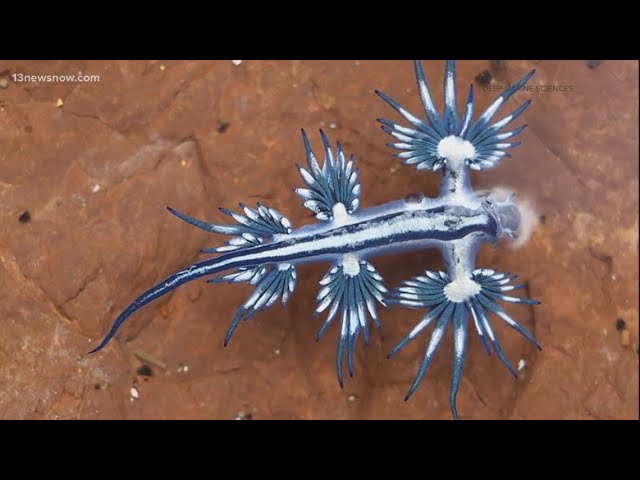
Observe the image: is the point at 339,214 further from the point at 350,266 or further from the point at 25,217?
the point at 25,217

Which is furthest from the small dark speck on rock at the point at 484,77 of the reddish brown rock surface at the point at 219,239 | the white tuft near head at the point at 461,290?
the white tuft near head at the point at 461,290

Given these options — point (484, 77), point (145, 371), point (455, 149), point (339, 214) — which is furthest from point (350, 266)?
point (484, 77)

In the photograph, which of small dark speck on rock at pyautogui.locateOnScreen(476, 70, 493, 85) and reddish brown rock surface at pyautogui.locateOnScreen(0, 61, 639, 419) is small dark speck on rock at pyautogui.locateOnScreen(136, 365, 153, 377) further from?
small dark speck on rock at pyautogui.locateOnScreen(476, 70, 493, 85)

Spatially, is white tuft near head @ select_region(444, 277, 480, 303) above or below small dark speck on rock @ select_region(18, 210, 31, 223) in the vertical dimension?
below

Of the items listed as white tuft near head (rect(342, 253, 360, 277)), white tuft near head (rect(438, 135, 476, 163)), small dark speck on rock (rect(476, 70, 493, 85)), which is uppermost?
small dark speck on rock (rect(476, 70, 493, 85))

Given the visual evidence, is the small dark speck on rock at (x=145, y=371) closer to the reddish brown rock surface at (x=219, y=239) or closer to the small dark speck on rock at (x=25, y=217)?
the reddish brown rock surface at (x=219, y=239)

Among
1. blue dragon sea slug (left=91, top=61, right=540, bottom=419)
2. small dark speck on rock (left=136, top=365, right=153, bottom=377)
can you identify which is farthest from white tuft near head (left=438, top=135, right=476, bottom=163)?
small dark speck on rock (left=136, top=365, right=153, bottom=377)
